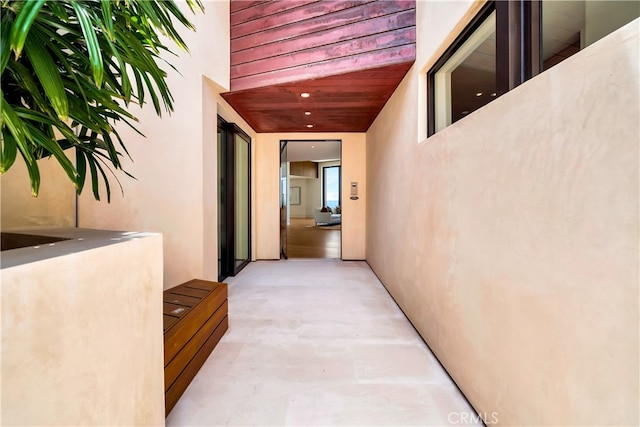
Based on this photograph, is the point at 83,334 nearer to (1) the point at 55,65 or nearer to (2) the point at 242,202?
(1) the point at 55,65

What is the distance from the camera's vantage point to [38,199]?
1.85 meters

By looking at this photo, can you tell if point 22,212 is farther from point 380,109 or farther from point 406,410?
point 380,109

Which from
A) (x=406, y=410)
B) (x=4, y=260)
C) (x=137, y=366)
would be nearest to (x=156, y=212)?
(x=137, y=366)

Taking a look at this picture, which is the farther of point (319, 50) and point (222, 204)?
point (222, 204)

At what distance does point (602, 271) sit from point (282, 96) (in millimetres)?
3039

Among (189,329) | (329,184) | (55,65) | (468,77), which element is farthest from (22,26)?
(329,184)

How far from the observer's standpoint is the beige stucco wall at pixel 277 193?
191 inches

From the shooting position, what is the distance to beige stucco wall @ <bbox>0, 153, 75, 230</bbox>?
1.71 meters

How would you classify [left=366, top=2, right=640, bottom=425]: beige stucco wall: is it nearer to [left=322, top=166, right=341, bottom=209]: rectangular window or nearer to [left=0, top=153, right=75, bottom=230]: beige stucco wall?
[left=0, top=153, right=75, bottom=230]: beige stucco wall

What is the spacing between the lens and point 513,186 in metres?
1.13

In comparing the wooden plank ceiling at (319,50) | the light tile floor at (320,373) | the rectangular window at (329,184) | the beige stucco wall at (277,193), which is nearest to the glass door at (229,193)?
the wooden plank ceiling at (319,50)

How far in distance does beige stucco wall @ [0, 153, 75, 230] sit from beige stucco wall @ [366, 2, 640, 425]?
248cm

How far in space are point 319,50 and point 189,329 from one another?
103 inches

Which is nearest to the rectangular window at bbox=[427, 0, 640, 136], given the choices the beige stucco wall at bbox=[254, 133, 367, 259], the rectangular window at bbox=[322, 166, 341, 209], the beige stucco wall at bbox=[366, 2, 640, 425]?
the beige stucco wall at bbox=[366, 2, 640, 425]
